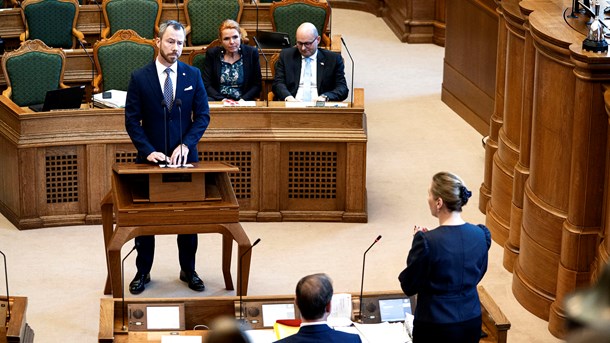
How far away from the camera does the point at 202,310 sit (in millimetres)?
3980

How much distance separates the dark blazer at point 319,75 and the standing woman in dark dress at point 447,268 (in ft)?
13.0

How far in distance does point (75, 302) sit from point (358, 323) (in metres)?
2.38

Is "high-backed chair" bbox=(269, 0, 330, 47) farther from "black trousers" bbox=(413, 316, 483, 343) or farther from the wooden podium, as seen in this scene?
"black trousers" bbox=(413, 316, 483, 343)

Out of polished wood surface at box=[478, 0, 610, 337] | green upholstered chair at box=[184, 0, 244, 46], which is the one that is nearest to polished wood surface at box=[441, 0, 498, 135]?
green upholstered chair at box=[184, 0, 244, 46]

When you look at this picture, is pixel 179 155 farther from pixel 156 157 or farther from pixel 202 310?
pixel 202 310

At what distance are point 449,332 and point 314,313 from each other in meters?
0.91

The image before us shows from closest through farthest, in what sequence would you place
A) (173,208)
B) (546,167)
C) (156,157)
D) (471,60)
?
1. (173,208)
2. (156,157)
3. (546,167)
4. (471,60)

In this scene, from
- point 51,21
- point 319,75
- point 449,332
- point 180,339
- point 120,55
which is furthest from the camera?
point 51,21

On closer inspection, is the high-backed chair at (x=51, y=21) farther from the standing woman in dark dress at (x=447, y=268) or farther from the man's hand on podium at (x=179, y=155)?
the standing woman in dark dress at (x=447, y=268)

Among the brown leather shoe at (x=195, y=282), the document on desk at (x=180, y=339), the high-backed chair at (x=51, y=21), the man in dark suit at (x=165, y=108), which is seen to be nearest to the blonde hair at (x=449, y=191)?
the document on desk at (x=180, y=339)

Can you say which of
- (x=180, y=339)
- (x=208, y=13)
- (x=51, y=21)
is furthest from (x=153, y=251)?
(x=51, y=21)

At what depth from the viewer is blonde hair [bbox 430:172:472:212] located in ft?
10.6

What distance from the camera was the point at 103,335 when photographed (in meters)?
3.74

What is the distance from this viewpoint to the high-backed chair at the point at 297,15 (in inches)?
355
